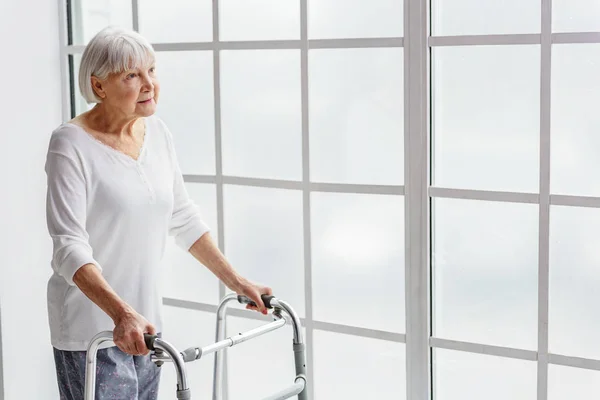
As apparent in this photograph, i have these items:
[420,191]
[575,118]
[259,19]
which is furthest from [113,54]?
[575,118]

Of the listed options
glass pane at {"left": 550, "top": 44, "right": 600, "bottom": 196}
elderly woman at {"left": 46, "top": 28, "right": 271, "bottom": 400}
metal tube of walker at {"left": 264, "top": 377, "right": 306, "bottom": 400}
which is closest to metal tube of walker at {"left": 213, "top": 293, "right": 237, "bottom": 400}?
elderly woman at {"left": 46, "top": 28, "right": 271, "bottom": 400}

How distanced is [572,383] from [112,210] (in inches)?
50.5

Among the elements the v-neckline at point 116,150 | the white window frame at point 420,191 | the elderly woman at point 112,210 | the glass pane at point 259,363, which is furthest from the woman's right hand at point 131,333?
the glass pane at point 259,363

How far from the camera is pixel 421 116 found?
2592 millimetres

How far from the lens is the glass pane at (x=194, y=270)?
313 centimetres

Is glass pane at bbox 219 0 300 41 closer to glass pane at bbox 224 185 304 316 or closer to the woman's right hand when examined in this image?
glass pane at bbox 224 185 304 316

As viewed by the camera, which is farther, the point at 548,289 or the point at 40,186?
the point at 40,186

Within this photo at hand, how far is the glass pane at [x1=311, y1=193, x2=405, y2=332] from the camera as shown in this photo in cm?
274

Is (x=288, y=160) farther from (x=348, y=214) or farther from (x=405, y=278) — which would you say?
(x=405, y=278)

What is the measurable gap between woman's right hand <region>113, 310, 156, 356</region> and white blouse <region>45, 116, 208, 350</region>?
0.19 meters

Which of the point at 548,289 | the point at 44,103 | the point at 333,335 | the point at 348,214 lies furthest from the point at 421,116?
the point at 44,103

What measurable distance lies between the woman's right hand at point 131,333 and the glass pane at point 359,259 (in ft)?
2.81

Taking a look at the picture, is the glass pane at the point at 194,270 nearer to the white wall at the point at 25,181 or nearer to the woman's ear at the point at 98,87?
the white wall at the point at 25,181

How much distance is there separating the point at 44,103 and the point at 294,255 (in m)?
1.11
